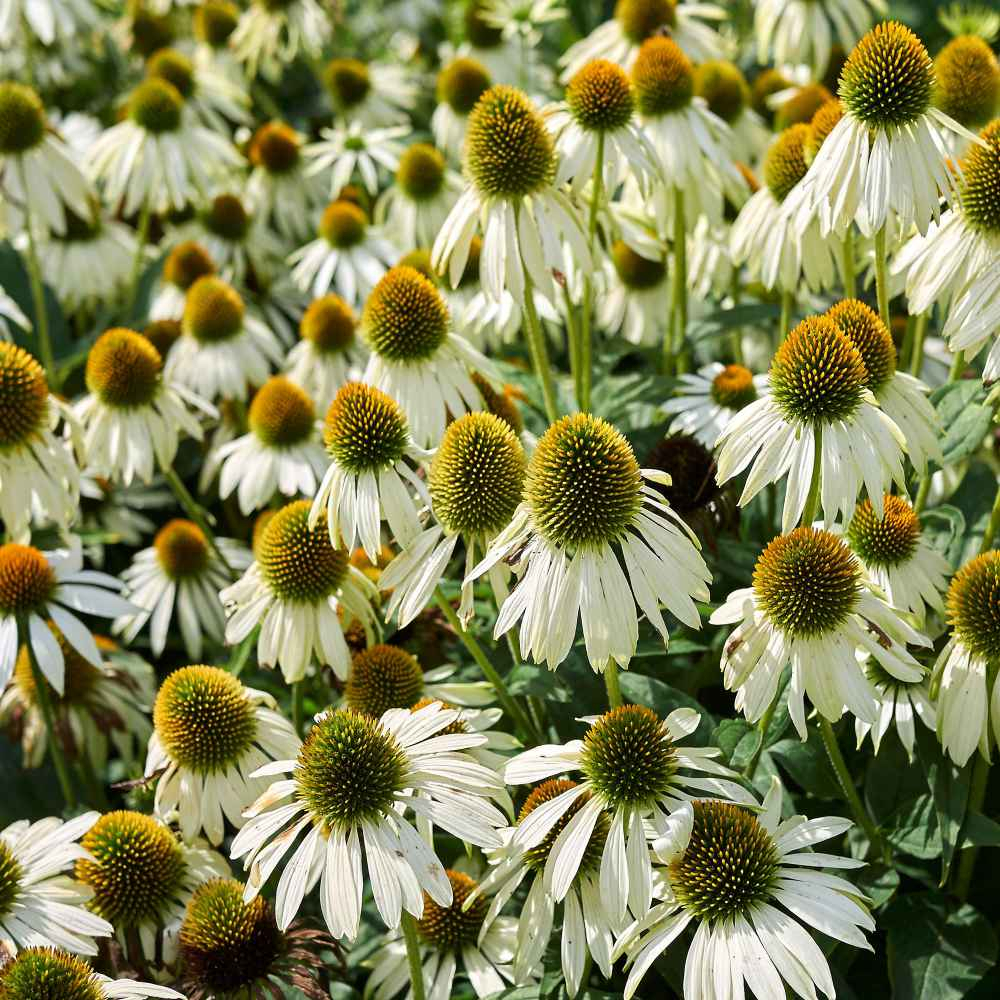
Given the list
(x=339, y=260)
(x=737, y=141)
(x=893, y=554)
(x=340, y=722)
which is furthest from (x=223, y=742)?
(x=737, y=141)

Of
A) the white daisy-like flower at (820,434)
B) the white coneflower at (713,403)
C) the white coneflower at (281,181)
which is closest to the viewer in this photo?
the white daisy-like flower at (820,434)

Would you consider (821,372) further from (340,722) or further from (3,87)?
(3,87)

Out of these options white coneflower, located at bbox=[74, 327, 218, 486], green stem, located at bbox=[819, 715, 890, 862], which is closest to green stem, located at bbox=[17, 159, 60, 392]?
white coneflower, located at bbox=[74, 327, 218, 486]

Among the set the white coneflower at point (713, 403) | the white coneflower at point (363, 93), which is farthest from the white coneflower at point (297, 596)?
the white coneflower at point (363, 93)

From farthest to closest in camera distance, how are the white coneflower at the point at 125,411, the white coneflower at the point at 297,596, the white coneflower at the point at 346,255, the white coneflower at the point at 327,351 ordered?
1. the white coneflower at the point at 346,255
2. the white coneflower at the point at 327,351
3. the white coneflower at the point at 125,411
4. the white coneflower at the point at 297,596

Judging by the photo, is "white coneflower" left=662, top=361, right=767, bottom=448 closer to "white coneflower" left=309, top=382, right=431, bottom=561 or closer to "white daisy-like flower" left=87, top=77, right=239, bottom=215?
"white coneflower" left=309, top=382, right=431, bottom=561

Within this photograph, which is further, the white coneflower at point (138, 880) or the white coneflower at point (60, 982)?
the white coneflower at point (138, 880)

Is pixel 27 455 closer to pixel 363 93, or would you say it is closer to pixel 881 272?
pixel 881 272

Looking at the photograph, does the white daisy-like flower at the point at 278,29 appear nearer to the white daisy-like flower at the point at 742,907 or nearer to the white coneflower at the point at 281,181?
the white coneflower at the point at 281,181
